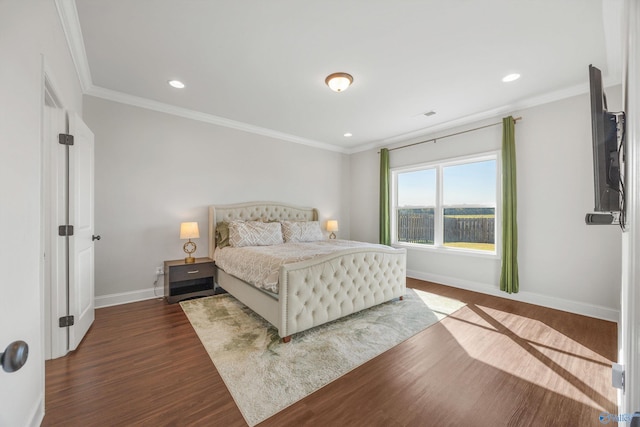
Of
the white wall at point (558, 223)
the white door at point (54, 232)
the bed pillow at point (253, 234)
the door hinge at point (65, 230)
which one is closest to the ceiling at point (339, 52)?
the white wall at point (558, 223)

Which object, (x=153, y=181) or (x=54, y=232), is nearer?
(x=54, y=232)

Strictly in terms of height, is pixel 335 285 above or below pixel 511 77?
below

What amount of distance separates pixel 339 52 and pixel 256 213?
290 centimetres

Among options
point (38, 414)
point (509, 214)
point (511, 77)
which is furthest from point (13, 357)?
point (509, 214)

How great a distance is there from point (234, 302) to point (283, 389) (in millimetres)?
1893

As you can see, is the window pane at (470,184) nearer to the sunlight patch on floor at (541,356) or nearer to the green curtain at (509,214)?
the green curtain at (509,214)

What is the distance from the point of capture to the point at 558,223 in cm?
321

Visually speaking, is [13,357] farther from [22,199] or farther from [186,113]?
[186,113]

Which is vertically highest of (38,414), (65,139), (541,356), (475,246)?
(65,139)

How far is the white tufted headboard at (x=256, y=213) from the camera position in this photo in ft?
12.9

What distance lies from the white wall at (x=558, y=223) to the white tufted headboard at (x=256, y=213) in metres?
3.19

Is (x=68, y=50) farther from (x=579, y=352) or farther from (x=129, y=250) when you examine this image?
(x=579, y=352)

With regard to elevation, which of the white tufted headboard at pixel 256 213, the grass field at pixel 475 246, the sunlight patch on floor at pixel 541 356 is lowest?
Answer: the sunlight patch on floor at pixel 541 356

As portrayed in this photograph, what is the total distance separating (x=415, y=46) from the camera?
2305 millimetres
